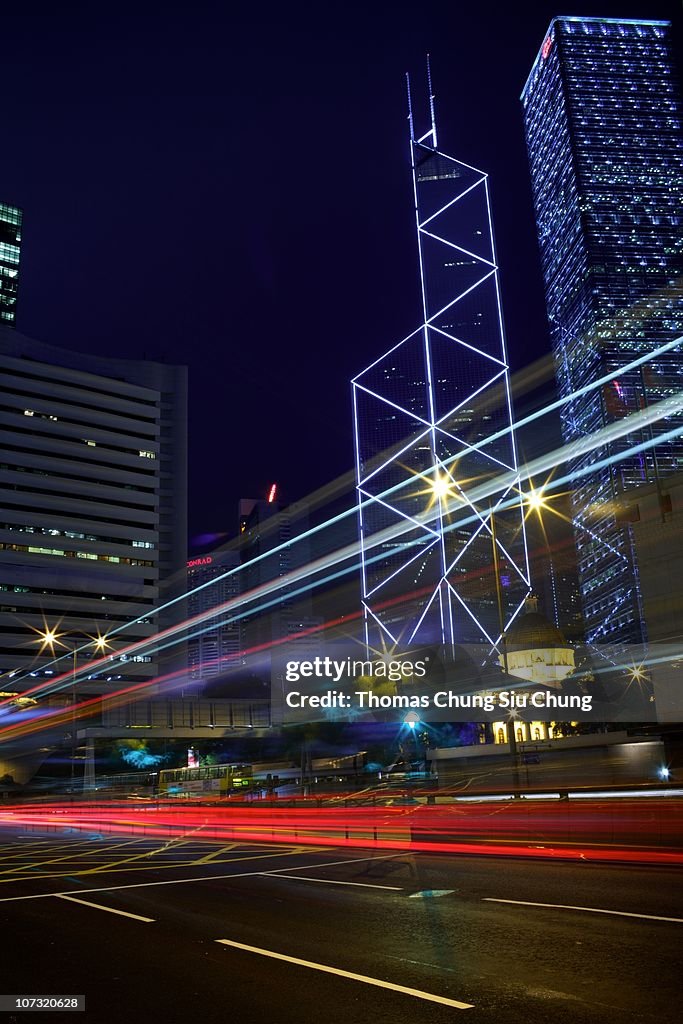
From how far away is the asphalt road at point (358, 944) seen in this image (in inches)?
255

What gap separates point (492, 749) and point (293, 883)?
37641 mm

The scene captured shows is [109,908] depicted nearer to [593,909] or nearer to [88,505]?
[593,909]

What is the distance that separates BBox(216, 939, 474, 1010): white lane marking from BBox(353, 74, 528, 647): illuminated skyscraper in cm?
6841

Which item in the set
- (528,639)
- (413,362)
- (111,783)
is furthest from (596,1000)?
(413,362)

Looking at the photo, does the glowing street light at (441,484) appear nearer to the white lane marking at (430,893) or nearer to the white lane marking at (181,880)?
the white lane marking at (181,880)

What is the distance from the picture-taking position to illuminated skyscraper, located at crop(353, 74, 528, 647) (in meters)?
83.4

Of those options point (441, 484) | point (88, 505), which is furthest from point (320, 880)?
point (88, 505)

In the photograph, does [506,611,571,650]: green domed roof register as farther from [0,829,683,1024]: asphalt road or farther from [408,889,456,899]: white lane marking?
[408,889,456,899]: white lane marking

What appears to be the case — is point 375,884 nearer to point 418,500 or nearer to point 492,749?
→ point 492,749

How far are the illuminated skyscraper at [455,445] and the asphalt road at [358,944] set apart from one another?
63.5 meters

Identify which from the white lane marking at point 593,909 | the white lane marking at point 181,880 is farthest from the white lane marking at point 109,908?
the white lane marking at point 593,909

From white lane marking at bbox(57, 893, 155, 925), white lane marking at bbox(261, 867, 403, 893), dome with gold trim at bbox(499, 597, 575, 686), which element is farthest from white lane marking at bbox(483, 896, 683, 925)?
dome with gold trim at bbox(499, 597, 575, 686)

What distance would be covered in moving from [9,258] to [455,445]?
391 feet

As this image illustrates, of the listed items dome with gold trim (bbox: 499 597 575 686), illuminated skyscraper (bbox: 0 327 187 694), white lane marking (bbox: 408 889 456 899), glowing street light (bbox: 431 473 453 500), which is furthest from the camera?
illuminated skyscraper (bbox: 0 327 187 694)
